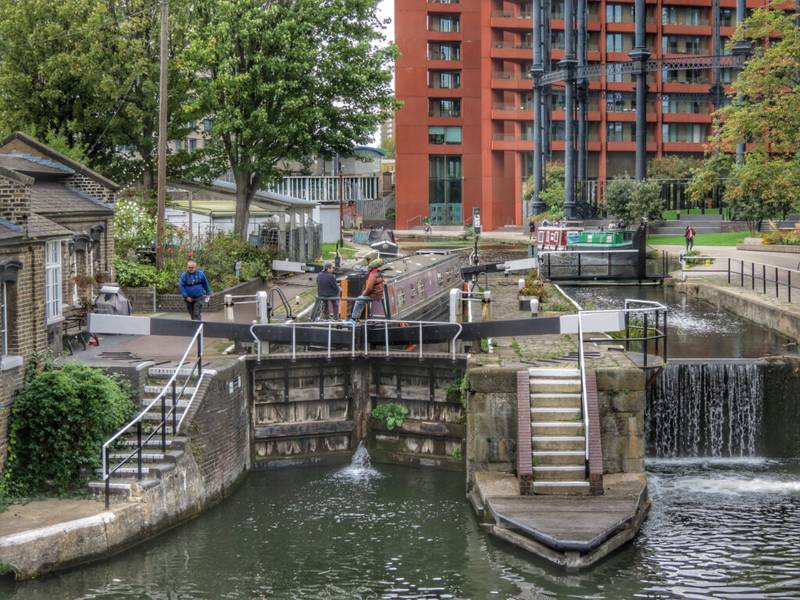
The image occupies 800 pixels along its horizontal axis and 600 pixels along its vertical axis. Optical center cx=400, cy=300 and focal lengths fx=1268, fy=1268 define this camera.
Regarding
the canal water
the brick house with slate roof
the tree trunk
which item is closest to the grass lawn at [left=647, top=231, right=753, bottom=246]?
the canal water

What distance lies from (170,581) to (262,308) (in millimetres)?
9001

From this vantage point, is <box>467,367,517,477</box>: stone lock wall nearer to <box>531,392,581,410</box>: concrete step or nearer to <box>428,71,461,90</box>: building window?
<box>531,392,581,410</box>: concrete step

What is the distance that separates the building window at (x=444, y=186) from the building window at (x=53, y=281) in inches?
→ 3122

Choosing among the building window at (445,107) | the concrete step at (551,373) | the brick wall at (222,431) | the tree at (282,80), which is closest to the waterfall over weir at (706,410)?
the concrete step at (551,373)

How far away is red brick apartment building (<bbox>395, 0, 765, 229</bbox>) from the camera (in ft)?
340

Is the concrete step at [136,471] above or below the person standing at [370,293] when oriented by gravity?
below

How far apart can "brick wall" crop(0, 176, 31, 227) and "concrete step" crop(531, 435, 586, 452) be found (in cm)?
989

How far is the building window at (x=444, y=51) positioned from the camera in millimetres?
104625

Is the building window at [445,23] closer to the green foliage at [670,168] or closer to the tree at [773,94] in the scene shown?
the green foliage at [670,168]

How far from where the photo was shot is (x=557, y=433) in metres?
22.7

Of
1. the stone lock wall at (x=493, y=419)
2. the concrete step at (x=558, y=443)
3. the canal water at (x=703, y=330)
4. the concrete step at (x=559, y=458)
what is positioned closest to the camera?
the concrete step at (x=559, y=458)

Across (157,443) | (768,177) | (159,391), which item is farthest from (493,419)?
(768,177)

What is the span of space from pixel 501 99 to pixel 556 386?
83107 millimetres

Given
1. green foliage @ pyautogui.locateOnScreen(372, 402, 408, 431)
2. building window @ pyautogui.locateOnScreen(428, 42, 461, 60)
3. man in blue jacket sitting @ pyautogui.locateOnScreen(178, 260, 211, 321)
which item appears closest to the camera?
green foliage @ pyautogui.locateOnScreen(372, 402, 408, 431)
